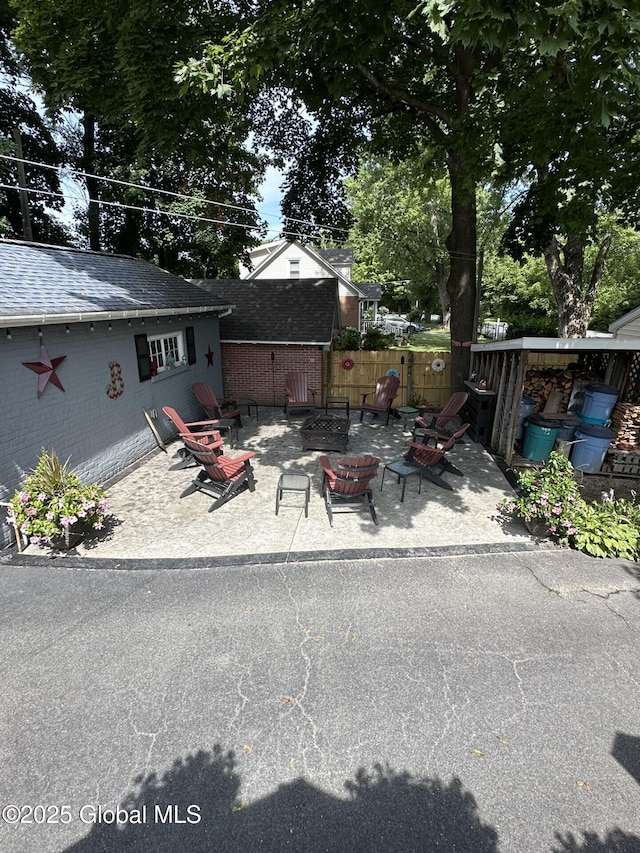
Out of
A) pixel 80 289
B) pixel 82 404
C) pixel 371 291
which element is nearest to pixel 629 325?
pixel 80 289

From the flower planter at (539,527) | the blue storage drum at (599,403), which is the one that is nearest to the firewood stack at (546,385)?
the blue storage drum at (599,403)

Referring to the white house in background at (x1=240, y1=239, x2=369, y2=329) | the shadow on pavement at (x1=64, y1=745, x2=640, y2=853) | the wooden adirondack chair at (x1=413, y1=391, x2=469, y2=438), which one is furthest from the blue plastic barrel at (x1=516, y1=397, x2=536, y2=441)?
the white house in background at (x1=240, y1=239, x2=369, y2=329)

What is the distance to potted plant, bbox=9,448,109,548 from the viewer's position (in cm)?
541

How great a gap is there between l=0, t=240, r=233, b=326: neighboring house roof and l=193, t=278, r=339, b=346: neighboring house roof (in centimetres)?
167

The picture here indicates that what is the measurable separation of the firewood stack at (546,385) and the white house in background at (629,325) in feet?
23.4

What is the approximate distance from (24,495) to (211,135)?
32.1 feet

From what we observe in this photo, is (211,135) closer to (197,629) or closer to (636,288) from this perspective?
(197,629)

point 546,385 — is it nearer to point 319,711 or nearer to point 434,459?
point 434,459

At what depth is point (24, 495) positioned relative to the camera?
5.43 m

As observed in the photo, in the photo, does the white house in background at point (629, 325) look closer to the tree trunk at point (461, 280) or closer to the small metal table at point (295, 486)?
the tree trunk at point (461, 280)

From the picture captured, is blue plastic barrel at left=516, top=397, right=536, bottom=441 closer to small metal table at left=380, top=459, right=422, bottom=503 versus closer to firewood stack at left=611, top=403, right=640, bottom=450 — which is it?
firewood stack at left=611, top=403, right=640, bottom=450

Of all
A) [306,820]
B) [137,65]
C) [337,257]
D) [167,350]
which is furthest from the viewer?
[337,257]

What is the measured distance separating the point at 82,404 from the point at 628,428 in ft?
36.0

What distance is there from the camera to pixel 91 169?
1944 centimetres
